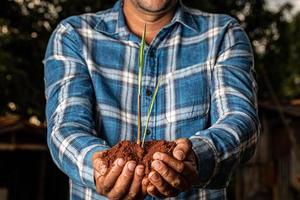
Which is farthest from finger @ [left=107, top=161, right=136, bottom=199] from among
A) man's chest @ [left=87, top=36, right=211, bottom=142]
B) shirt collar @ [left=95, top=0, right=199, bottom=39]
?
shirt collar @ [left=95, top=0, right=199, bottom=39]

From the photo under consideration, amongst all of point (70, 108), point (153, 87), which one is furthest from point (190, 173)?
point (153, 87)

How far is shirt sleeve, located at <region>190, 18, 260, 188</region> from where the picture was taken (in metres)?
2.09

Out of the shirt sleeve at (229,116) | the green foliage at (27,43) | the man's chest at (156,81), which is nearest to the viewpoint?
the shirt sleeve at (229,116)

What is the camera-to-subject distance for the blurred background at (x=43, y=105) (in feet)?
33.9

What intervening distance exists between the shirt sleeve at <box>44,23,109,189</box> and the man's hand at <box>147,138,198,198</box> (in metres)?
0.31

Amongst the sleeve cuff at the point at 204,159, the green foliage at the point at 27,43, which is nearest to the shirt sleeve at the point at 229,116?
the sleeve cuff at the point at 204,159

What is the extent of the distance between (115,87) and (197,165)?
2.42ft

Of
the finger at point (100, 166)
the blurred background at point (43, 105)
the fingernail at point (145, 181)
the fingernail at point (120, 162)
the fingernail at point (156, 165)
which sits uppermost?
the fingernail at point (156, 165)

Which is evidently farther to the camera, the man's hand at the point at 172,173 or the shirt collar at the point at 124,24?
the shirt collar at the point at 124,24

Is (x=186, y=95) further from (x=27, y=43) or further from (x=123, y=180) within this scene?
(x=27, y=43)

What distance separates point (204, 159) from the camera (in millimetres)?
2012

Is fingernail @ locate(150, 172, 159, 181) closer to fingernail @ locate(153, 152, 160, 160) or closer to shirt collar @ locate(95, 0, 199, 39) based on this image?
fingernail @ locate(153, 152, 160, 160)

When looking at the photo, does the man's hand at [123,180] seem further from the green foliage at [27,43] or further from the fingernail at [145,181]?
the green foliage at [27,43]

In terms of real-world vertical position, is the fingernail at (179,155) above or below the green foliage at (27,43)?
above
